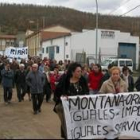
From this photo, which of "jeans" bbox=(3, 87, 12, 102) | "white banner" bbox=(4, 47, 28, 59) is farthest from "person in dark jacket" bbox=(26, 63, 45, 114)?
"white banner" bbox=(4, 47, 28, 59)

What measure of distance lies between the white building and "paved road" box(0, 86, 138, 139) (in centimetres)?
3685

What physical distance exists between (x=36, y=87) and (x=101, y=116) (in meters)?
6.59

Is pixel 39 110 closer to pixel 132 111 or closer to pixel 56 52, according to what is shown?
pixel 132 111

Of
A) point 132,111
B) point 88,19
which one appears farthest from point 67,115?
point 88,19

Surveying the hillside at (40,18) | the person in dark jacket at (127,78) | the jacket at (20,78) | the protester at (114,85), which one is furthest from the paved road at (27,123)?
the hillside at (40,18)

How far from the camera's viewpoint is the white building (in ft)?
182

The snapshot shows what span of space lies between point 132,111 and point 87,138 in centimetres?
117

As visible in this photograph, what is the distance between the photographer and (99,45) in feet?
189

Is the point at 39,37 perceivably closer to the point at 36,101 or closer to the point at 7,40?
the point at 7,40

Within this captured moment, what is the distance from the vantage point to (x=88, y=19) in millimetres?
96688

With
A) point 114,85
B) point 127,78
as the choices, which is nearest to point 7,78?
point 127,78

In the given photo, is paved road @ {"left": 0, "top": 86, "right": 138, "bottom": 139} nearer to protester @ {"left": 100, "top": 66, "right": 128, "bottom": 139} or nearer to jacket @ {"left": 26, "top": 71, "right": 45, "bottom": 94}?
jacket @ {"left": 26, "top": 71, "right": 45, "bottom": 94}

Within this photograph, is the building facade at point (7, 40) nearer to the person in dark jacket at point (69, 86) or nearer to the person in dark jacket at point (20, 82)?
the person in dark jacket at point (20, 82)

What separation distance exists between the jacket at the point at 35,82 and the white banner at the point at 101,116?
6.39 m
